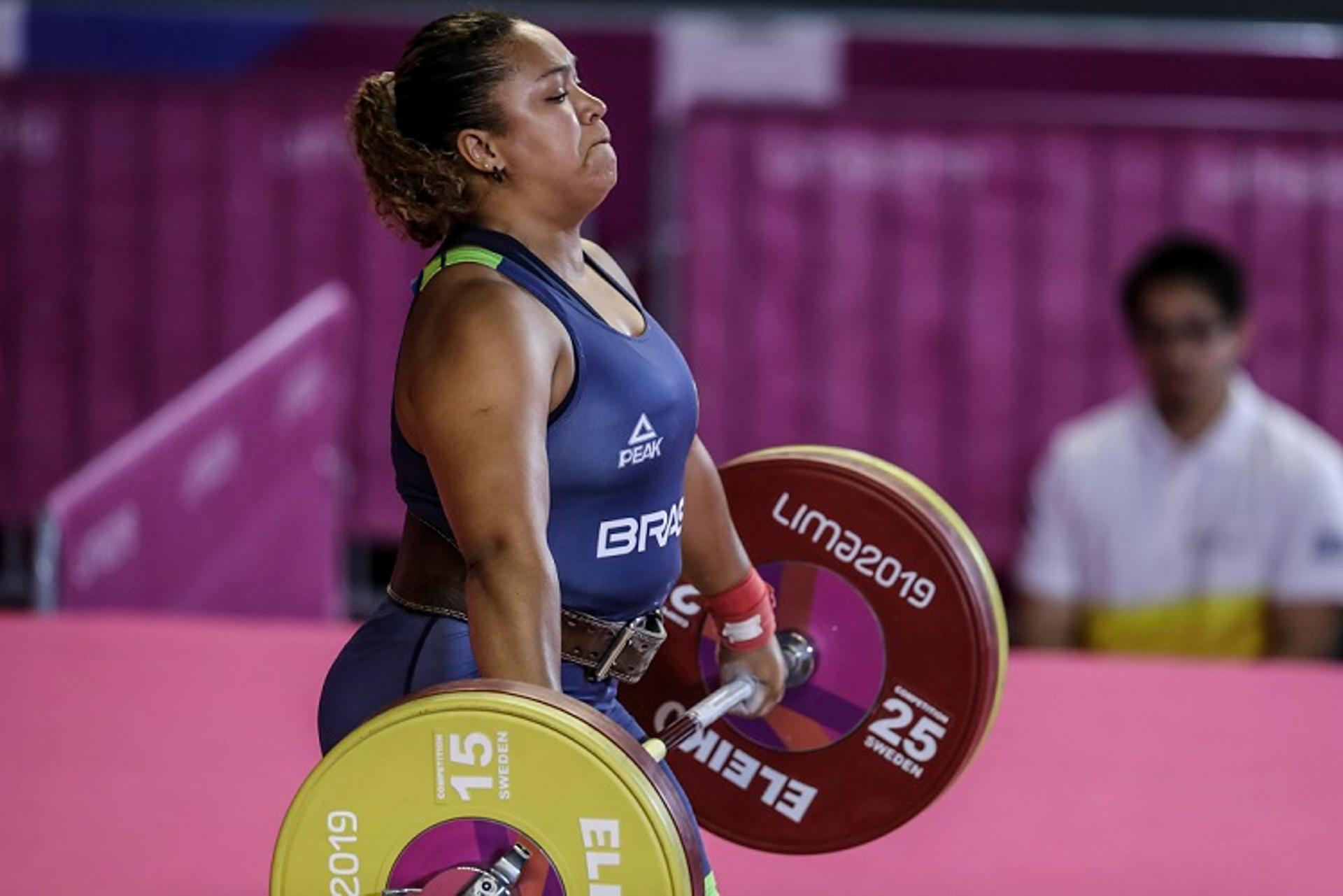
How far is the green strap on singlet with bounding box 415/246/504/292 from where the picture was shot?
2.34 m

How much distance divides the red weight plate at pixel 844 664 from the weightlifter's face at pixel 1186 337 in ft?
6.47

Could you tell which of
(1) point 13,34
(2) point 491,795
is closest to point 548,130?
(2) point 491,795

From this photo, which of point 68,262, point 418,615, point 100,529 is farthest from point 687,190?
point 418,615

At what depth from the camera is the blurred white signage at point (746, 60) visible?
6.08 metres

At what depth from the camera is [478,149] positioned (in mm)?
2355

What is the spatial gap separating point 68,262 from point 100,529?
6.76ft

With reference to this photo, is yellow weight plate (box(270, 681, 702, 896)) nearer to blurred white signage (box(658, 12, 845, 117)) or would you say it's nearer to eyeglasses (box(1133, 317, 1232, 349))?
eyeglasses (box(1133, 317, 1232, 349))

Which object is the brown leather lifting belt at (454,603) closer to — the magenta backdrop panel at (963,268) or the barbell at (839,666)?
the barbell at (839,666)

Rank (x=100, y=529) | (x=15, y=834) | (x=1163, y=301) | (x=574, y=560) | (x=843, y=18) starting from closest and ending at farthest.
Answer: (x=574, y=560) → (x=15, y=834) → (x=100, y=529) → (x=1163, y=301) → (x=843, y=18)

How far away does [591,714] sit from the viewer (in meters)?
2.14

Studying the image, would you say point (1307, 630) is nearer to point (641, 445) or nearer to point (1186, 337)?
point (1186, 337)

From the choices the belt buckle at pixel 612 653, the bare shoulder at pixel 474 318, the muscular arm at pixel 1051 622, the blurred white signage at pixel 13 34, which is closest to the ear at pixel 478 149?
the bare shoulder at pixel 474 318

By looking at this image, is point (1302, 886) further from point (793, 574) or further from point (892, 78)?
point (892, 78)

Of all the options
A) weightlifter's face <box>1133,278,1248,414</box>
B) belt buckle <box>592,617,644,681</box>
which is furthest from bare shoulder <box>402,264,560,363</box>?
weightlifter's face <box>1133,278,1248,414</box>
